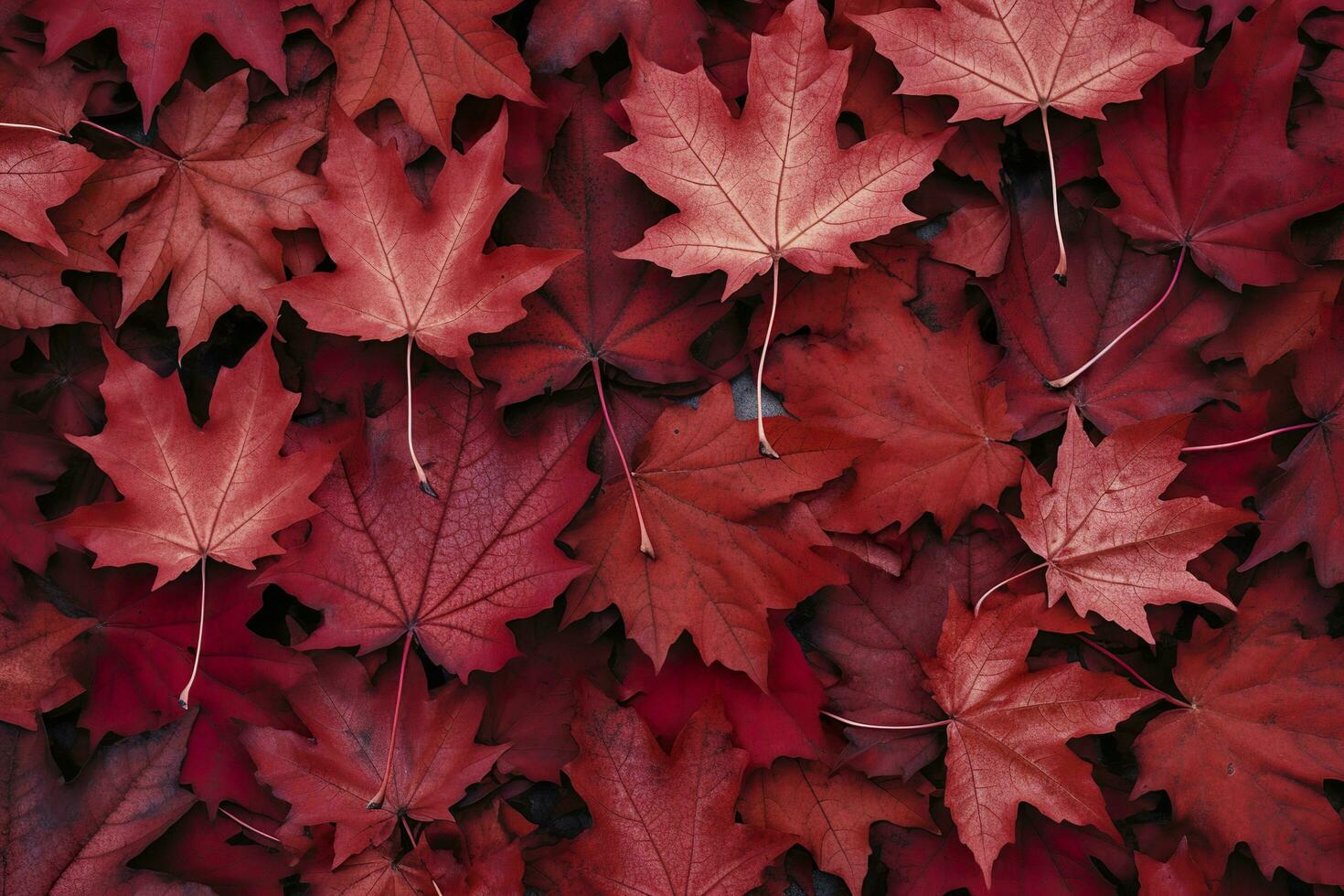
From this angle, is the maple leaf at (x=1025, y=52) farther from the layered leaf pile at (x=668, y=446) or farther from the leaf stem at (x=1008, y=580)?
the leaf stem at (x=1008, y=580)

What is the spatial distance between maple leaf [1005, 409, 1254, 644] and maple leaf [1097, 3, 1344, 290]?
0.25 metres

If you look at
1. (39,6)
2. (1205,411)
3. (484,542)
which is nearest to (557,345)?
(484,542)

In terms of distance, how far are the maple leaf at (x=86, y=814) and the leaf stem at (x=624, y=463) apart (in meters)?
0.61

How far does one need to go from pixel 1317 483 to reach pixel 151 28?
5.06ft

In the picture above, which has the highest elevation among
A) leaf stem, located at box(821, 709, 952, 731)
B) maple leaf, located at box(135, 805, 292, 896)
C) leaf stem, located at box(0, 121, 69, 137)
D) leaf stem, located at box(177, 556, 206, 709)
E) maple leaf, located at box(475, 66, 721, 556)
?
leaf stem, located at box(0, 121, 69, 137)

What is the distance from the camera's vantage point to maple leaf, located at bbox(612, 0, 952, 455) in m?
1.02

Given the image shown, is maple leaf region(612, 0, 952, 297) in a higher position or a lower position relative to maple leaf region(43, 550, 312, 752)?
higher

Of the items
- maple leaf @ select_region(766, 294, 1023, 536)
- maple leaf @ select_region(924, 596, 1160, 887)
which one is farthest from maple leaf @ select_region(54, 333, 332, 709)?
maple leaf @ select_region(924, 596, 1160, 887)

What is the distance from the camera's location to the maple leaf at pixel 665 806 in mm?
1068

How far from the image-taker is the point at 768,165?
41.4 inches

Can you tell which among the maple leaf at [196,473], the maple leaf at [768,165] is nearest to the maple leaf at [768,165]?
the maple leaf at [768,165]

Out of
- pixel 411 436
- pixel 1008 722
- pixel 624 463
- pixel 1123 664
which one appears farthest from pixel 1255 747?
pixel 411 436

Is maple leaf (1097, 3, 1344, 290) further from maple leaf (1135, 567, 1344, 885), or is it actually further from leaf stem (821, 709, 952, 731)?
leaf stem (821, 709, 952, 731)

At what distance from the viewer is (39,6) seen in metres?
1.07
